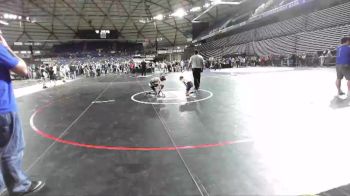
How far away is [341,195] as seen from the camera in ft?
7.13

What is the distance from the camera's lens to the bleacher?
18.8 metres

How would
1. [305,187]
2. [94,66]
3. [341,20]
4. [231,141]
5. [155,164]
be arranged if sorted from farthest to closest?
[94,66] → [341,20] → [231,141] → [155,164] → [305,187]

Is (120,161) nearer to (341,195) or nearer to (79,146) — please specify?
(79,146)

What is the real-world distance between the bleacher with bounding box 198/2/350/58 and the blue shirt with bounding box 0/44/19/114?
21.0 meters

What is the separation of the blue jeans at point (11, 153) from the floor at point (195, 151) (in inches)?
11.5

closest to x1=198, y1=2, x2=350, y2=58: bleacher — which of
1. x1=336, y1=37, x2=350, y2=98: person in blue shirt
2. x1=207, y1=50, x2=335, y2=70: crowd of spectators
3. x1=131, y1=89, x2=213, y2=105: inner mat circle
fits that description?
x1=207, y1=50, x2=335, y2=70: crowd of spectators

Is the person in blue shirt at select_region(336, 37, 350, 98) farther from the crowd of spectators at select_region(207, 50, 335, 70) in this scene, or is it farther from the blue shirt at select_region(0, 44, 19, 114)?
the crowd of spectators at select_region(207, 50, 335, 70)

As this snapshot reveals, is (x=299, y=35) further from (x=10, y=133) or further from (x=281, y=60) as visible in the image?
(x=10, y=133)

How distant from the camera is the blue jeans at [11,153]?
2309mm

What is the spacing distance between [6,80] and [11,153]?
0.71 meters

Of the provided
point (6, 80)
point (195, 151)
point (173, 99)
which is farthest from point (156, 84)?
point (6, 80)

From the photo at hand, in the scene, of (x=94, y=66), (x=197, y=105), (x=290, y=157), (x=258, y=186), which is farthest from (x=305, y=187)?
(x=94, y=66)

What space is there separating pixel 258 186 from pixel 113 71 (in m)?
34.9

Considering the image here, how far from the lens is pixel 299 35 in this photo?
891 inches
